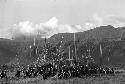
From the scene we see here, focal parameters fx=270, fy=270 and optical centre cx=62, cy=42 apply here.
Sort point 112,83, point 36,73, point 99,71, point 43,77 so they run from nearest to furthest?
point 112,83, point 43,77, point 36,73, point 99,71

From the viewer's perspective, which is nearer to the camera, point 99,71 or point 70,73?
point 70,73

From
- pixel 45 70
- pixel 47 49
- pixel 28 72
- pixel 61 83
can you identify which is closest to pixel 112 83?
pixel 61 83

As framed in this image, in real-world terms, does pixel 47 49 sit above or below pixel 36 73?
above

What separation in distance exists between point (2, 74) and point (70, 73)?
13990 millimetres

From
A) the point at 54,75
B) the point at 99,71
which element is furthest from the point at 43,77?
the point at 99,71

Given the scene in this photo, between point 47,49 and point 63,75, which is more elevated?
point 47,49

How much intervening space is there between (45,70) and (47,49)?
10.4 meters

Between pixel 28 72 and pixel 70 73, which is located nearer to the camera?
pixel 70 73

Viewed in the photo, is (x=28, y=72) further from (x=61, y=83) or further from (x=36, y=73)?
(x=61, y=83)

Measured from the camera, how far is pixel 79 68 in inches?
2051

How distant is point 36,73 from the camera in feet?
167

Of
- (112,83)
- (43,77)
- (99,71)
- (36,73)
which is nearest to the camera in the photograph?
(112,83)

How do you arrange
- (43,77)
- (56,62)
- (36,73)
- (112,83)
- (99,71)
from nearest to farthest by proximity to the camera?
(112,83), (43,77), (36,73), (56,62), (99,71)

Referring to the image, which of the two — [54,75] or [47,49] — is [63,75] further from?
[47,49]
